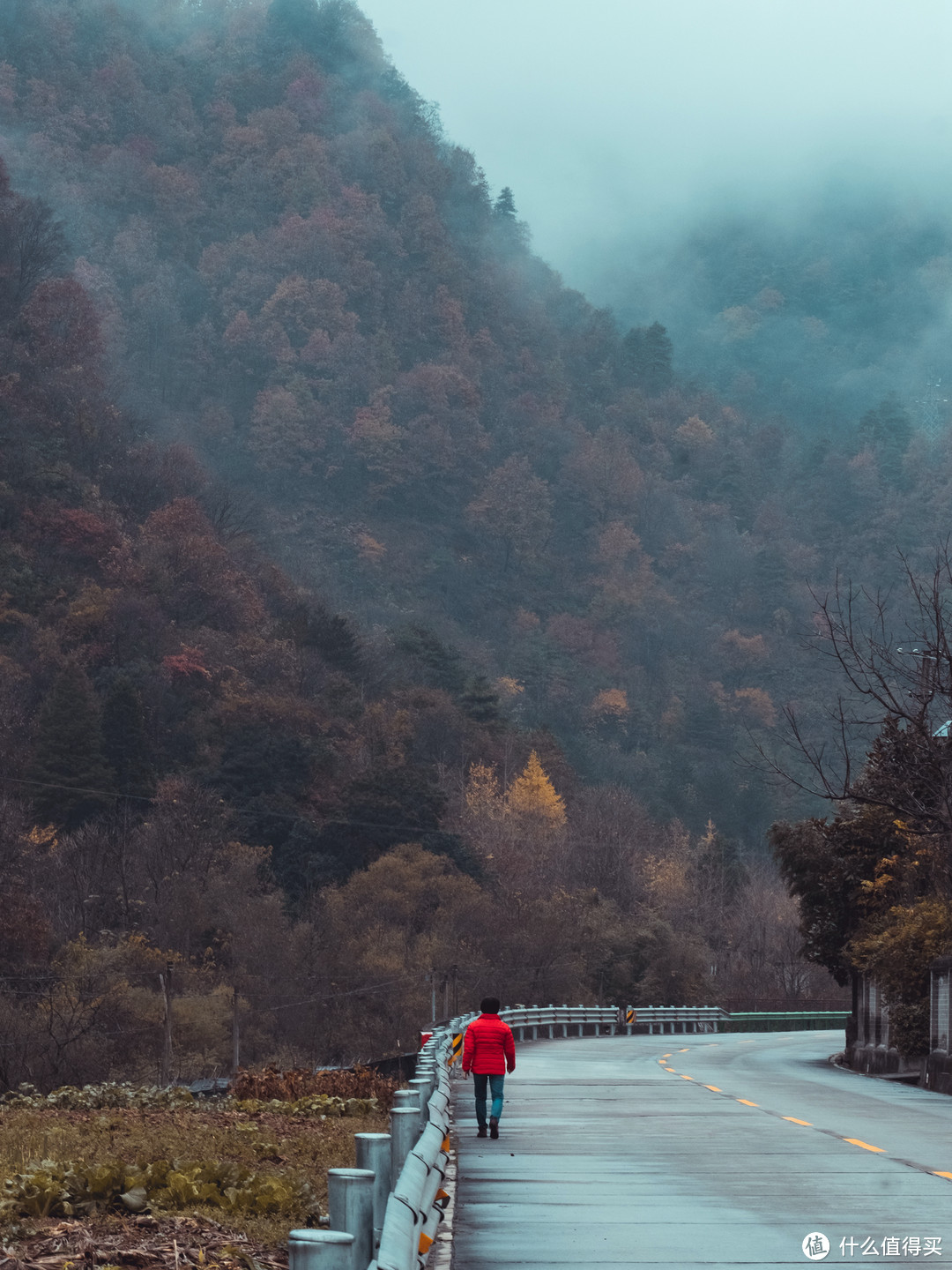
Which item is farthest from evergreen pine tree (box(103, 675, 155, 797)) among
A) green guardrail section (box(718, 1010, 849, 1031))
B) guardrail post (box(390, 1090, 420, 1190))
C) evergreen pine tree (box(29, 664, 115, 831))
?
guardrail post (box(390, 1090, 420, 1190))

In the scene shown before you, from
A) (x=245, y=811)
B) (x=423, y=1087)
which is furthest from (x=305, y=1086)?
(x=245, y=811)

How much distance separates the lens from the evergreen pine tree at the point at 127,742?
283 ft

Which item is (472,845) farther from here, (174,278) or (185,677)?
(174,278)

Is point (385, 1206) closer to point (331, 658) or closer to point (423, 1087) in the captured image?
point (423, 1087)

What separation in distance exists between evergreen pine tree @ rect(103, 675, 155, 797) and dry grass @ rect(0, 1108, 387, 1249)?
68278mm

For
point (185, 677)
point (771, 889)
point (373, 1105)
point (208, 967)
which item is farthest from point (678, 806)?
point (373, 1105)

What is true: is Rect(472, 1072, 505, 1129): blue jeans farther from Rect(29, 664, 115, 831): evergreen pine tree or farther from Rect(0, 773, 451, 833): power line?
Rect(29, 664, 115, 831): evergreen pine tree

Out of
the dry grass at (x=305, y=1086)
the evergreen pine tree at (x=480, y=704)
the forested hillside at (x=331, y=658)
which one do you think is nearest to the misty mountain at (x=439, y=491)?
the forested hillside at (x=331, y=658)

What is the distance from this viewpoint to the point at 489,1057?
17266 millimetres

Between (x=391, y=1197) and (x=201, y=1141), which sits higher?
(x=391, y=1197)

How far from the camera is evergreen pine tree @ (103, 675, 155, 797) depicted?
86.1 metres

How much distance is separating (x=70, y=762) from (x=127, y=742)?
17.5ft

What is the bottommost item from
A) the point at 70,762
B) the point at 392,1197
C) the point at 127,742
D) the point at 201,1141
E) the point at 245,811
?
the point at 201,1141

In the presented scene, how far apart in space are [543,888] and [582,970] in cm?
1217
